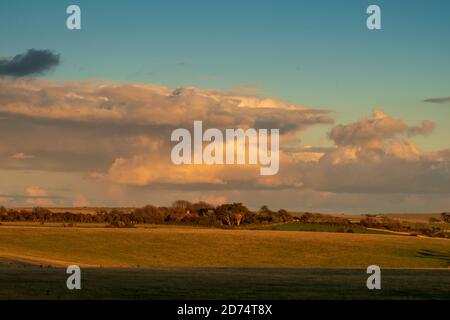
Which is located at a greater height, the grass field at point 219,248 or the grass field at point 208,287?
the grass field at point 208,287

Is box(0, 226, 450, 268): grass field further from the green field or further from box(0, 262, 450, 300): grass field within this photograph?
box(0, 262, 450, 300): grass field

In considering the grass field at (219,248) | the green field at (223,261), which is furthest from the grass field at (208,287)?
the grass field at (219,248)

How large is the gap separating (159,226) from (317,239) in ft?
105

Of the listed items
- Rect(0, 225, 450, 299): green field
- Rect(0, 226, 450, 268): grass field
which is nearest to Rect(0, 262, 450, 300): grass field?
Rect(0, 225, 450, 299): green field

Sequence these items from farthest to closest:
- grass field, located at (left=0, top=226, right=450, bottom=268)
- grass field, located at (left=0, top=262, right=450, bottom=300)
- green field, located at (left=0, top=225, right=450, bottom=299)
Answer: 1. grass field, located at (left=0, top=226, right=450, bottom=268)
2. green field, located at (left=0, top=225, right=450, bottom=299)
3. grass field, located at (left=0, top=262, right=450, bottom=300)

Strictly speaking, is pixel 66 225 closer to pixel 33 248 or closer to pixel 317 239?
pixel 33 248

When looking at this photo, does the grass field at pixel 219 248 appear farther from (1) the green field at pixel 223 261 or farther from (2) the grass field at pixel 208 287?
(2) the grass field at pixel 208 287

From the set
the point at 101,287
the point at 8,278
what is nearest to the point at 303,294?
the point at 101,287

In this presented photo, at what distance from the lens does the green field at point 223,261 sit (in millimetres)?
34656

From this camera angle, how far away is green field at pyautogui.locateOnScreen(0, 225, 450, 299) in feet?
114

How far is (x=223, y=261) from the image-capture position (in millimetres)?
86562

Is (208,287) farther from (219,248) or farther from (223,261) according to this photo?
(219,248)

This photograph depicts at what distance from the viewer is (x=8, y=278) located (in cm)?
3753

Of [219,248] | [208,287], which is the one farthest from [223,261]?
[208,287]
